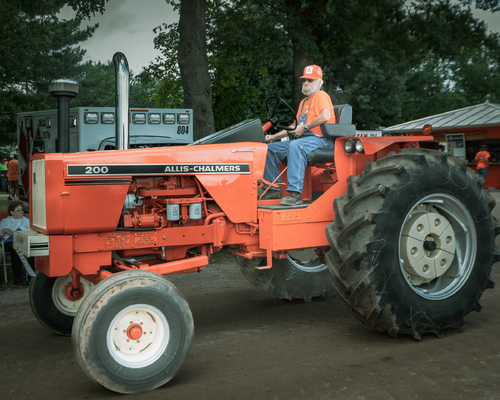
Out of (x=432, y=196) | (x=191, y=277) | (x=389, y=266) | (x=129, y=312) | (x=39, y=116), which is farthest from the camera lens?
(x=39, y=116)

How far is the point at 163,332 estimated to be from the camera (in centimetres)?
344

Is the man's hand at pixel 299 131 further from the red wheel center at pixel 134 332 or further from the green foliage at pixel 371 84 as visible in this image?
the green foliage at pixel 371 84

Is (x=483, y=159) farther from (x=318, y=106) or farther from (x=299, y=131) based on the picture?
(x=299, y=131)

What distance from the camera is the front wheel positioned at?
3.20 m

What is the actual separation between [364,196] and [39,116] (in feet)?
31.0

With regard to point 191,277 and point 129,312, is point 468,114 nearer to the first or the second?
point 191,277

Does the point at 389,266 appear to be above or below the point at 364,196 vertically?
below

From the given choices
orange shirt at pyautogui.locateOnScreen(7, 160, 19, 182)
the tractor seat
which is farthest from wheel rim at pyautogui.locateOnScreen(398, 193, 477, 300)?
orange shirt at pyautogui.locateOnScreen(7, 160, 19, 182)

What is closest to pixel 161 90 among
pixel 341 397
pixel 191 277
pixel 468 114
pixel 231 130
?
pixel 468 114

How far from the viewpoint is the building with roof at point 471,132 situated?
20.0 metres

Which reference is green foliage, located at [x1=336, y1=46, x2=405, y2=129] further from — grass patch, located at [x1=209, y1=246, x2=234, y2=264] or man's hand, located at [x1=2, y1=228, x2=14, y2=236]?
man's hand, located at [x1=2, y1=228, x2=14, y2=236]

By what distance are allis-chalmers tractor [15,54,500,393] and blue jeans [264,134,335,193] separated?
0.12 meters

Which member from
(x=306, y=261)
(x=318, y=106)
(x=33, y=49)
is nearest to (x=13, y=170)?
(x=33, y=49)

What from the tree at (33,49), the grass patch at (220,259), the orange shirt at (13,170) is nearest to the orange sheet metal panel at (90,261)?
the grass patch at (220,259)
